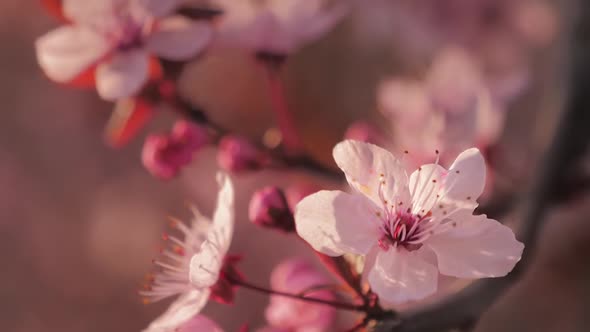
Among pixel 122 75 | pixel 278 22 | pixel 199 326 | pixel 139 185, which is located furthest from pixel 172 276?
pixel 139 185

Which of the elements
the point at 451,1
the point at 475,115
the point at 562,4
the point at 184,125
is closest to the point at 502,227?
the point at 184,125

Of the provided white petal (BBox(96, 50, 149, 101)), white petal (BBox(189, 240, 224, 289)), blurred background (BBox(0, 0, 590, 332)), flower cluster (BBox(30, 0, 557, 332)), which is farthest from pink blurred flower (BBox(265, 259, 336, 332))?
blurred background (BBox(0, 0, 590, 332))

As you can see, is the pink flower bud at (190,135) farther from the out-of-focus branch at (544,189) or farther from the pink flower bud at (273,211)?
the out-of-focus branch at (544,189)

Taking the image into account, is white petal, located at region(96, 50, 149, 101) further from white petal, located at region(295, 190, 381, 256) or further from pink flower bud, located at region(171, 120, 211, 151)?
white petal, located at region(295, 190, 381, 256)

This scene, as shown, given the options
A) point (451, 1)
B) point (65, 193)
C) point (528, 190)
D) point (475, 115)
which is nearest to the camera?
point (528, 190)

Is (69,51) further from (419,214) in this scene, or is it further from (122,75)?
(419,214)

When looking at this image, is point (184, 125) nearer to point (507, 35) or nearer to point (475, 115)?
point (475, 115)
